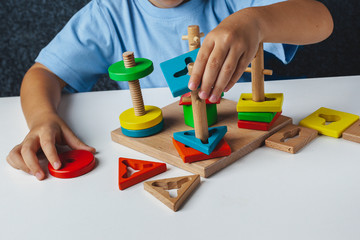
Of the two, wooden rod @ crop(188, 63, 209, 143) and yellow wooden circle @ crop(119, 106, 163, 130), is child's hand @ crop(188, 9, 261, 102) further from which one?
yellow wooden circle @ crop(119, 106, 163, 130)

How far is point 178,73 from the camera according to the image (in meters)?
0.48

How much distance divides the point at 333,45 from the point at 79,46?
77 cm

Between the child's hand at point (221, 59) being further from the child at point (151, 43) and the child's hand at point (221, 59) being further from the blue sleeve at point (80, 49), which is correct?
the blue sleeve at point (80, 49)

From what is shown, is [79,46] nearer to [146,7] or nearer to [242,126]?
[146,7]

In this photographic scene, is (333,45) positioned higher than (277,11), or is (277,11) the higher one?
(277,11)

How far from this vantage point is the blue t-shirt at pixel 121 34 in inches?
33.6

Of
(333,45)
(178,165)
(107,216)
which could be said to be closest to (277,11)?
(178,165)

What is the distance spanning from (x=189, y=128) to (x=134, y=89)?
106 millimetres

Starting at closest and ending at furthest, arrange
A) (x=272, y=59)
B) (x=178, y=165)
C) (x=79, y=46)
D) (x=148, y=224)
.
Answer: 1. (x=148, y=224)
2. (x=178, y=165)
3. (x=79, y=46)
4. (x=272, y=59)

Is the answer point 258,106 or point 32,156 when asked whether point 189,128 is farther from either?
point 32,156

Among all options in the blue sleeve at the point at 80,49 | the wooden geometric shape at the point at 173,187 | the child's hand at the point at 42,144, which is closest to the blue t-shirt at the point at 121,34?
the blue sleeve at the point at 80,49

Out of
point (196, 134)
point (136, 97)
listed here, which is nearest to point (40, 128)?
point (136, 97)

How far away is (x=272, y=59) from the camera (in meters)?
1.06

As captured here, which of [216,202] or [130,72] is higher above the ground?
[130,72]
